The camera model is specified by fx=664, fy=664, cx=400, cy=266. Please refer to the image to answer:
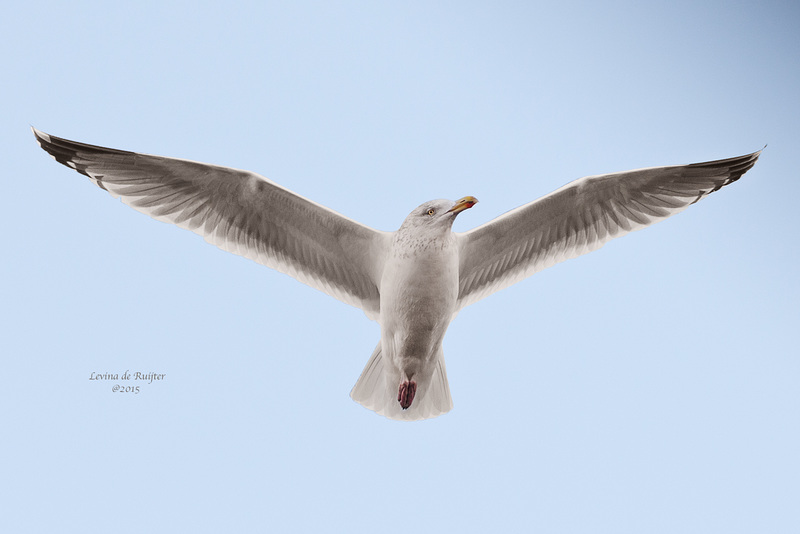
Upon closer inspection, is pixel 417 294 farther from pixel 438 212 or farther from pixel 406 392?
pixel 406 392

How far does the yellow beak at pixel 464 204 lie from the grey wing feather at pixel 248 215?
0.47 m

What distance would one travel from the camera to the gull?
9.80 ft

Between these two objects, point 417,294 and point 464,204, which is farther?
point 417,294

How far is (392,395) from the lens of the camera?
3.35 meters

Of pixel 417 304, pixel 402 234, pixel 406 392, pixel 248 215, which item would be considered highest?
pixel 248 215

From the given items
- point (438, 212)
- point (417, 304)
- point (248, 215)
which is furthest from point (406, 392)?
point (248, 215)

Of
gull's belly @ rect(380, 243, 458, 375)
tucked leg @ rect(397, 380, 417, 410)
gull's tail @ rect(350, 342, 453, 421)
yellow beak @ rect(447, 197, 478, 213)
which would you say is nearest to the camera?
yellow beak @ rect(447, 197, 478, 213)

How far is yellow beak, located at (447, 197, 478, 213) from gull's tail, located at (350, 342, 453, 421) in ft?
2.77

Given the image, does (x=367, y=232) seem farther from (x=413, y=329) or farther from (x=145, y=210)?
(x=145, y=210)

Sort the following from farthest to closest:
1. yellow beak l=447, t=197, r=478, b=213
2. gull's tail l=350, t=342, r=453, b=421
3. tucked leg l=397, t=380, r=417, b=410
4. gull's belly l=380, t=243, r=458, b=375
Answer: gull's tail l=350, t=342, r=453, b=421, tucked leg l=397, t=380, r=417, b=410, gull's belly l=380, t=243, r=458, b=375, yellow beak l=447, t=197, r=478, b=213

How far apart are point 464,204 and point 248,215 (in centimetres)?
110

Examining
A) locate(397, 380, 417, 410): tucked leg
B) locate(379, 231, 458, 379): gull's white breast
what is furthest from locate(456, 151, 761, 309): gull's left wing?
locate(397, 380, 417, 410): tucked leg

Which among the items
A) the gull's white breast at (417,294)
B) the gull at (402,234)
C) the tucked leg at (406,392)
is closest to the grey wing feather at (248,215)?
the gull at (402,234)

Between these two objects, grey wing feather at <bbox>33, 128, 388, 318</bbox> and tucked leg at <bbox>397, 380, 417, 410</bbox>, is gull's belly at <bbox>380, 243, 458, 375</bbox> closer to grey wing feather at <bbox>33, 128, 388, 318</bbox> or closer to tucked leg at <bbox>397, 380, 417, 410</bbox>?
tucked leg at <bbox>397, 380, 417, 410</bbox>
